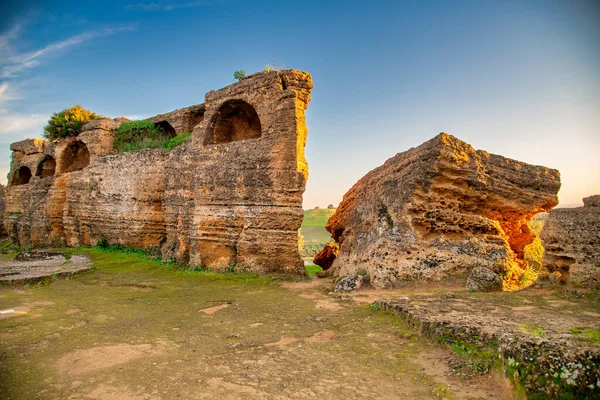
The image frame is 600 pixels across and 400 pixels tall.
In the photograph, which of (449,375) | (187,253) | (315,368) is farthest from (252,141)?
(449,375)

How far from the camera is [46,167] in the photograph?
62.0ft

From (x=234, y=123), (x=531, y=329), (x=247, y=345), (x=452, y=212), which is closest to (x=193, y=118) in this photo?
(x=234, y=123)

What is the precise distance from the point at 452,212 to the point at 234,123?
725 centimetres

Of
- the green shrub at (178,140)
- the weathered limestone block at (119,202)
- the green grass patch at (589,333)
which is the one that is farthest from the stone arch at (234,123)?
the green grass patch at (589,333)

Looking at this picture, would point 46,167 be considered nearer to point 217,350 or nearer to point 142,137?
point 142,137

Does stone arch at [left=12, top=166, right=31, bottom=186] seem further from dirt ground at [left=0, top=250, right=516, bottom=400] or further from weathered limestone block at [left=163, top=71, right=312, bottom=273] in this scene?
dirt ground at [left=0, top=250, right=516, bottom=400]

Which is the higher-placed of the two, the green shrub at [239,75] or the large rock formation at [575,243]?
the green shrub at [239,75]

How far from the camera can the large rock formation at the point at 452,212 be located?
7281mm

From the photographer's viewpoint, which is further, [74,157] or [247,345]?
[74,157]

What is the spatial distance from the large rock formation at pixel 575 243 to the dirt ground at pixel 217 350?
10.2ft

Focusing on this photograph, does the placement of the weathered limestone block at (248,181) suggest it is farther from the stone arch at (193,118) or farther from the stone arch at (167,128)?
the stone arch at (167,128)

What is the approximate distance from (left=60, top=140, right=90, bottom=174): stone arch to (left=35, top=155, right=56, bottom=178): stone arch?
1897 mm

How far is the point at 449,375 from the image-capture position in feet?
11.5

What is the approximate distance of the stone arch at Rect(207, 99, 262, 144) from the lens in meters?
11.3
